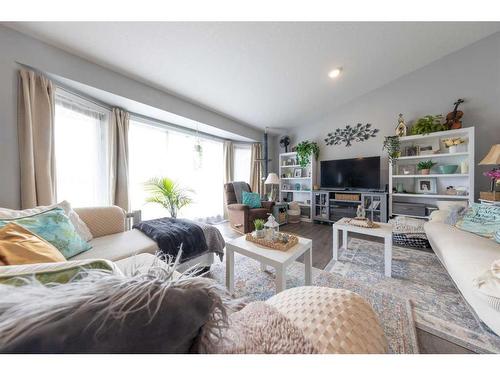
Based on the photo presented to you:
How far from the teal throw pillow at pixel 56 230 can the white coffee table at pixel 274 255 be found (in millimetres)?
1044

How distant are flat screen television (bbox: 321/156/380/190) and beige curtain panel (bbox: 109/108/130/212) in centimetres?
348

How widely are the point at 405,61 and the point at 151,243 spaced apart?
4088 millimetres

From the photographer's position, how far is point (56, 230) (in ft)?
3.83

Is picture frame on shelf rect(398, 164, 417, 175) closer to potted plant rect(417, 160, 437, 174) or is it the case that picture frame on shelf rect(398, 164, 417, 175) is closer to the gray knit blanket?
potted plant rect(417, 160, 437, 174)

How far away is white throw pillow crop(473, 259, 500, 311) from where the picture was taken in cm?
87

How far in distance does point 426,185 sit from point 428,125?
0.94m

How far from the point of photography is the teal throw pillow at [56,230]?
1100 mm

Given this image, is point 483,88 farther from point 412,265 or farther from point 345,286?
point 345,286

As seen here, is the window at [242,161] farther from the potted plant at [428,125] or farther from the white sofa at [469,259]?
the white sofa at [469,259]

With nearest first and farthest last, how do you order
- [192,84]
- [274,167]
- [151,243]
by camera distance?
[151,243] < [192,84] < [274,167]

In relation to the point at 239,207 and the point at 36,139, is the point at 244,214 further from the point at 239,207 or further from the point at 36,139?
the point at 36,139

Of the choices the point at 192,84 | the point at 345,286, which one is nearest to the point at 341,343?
the point at 345,286

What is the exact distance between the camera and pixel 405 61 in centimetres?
271

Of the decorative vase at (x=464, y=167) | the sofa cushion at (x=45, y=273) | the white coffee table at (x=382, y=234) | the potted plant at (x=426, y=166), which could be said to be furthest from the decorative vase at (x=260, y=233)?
the decorative vase at (x=464, y=167)
